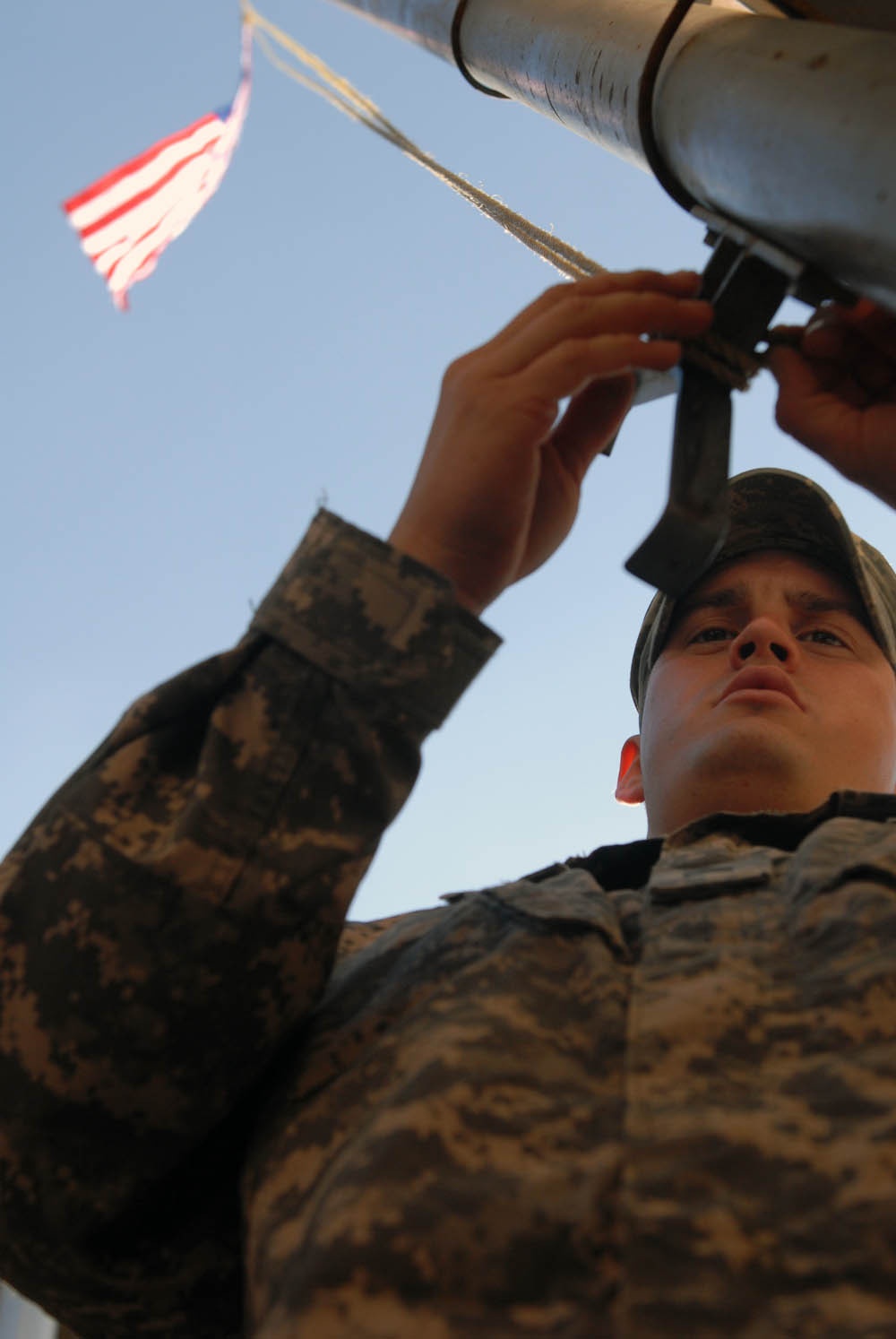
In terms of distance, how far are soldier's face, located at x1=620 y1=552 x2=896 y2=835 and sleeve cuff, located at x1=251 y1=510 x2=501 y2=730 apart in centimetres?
99

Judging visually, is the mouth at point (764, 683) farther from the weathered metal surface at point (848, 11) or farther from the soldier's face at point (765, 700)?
the weathered metal surface at point (848, 11)

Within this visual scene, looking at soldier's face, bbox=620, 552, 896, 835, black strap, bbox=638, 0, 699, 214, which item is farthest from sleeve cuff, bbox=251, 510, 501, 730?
soldier's face, bbox=620, 552, 896, 835

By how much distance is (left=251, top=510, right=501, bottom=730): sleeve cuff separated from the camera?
1676 millimetres

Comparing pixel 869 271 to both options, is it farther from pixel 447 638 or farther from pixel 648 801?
pixel 648 801

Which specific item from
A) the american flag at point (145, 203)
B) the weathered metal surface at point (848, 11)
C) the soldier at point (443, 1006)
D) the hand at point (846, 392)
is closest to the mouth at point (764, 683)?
the soldier at point (443, 1006)

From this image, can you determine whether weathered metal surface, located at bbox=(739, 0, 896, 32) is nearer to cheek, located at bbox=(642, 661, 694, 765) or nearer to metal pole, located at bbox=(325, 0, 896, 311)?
metal pole, located at bbox=(325, 0, 896, 311)

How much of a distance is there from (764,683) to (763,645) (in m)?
0.10

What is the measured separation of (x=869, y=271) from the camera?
5.07 ft

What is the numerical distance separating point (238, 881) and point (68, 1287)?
621 mm

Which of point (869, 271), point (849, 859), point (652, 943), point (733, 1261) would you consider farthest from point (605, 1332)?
point (869, 271)

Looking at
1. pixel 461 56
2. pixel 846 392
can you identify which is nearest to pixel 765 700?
pixel 846 392

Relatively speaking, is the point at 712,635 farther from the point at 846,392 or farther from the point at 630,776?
the point at 846,392

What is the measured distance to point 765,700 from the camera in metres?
2.60

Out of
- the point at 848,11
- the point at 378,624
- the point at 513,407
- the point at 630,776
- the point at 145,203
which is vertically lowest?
the point at 378,624
